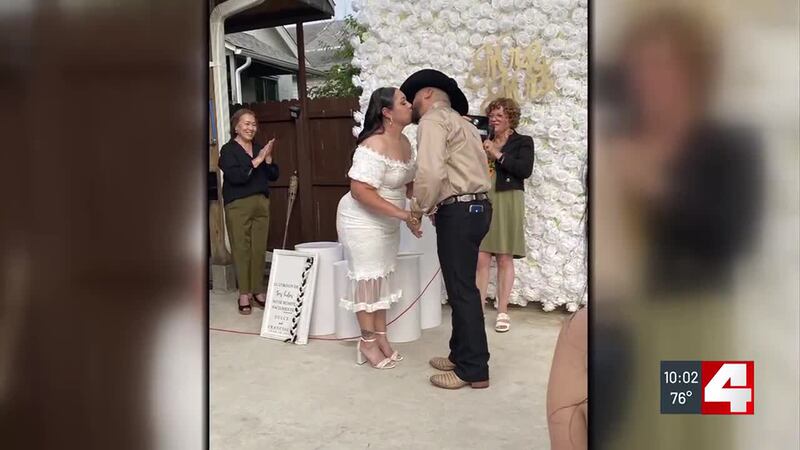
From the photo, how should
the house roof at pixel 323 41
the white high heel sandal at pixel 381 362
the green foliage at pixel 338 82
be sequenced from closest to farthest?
the white high heel sandal at pixel 381 362
the green foliage at pixel 338 82
the house roof at pixel 323 41

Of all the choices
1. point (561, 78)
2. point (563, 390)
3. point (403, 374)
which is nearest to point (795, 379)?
point (563, 390)

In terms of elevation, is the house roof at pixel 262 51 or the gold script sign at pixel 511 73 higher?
the house roof at pixel 262 51

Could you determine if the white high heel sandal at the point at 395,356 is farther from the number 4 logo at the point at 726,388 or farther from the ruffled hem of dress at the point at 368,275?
the number 4 logo at the point at 726,388

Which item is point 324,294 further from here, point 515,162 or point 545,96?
point 545,96

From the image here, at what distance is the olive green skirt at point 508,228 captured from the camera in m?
4.56

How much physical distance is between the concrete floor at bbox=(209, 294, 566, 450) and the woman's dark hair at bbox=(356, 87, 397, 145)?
52.7 inches

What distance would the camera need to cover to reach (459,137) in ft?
10.7

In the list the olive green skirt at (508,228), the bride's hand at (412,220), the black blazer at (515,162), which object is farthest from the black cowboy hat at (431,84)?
the olive green skirt at (508,228)

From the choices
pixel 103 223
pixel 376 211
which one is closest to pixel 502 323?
pixel 376 211

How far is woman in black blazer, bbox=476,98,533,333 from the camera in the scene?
451 centimetres

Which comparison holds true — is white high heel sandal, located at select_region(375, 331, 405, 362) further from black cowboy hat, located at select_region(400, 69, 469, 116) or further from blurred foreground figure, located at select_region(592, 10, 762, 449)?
blurred foreground figure, located at select_region(592, 10, 762, 449)

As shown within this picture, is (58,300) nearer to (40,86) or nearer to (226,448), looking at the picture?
(40,86)

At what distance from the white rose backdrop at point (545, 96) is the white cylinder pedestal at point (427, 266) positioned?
0.60 metres

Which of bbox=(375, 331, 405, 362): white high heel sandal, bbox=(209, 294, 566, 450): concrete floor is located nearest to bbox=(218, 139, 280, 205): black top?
bbox=(209, 294, 566, 450): concrete floor
